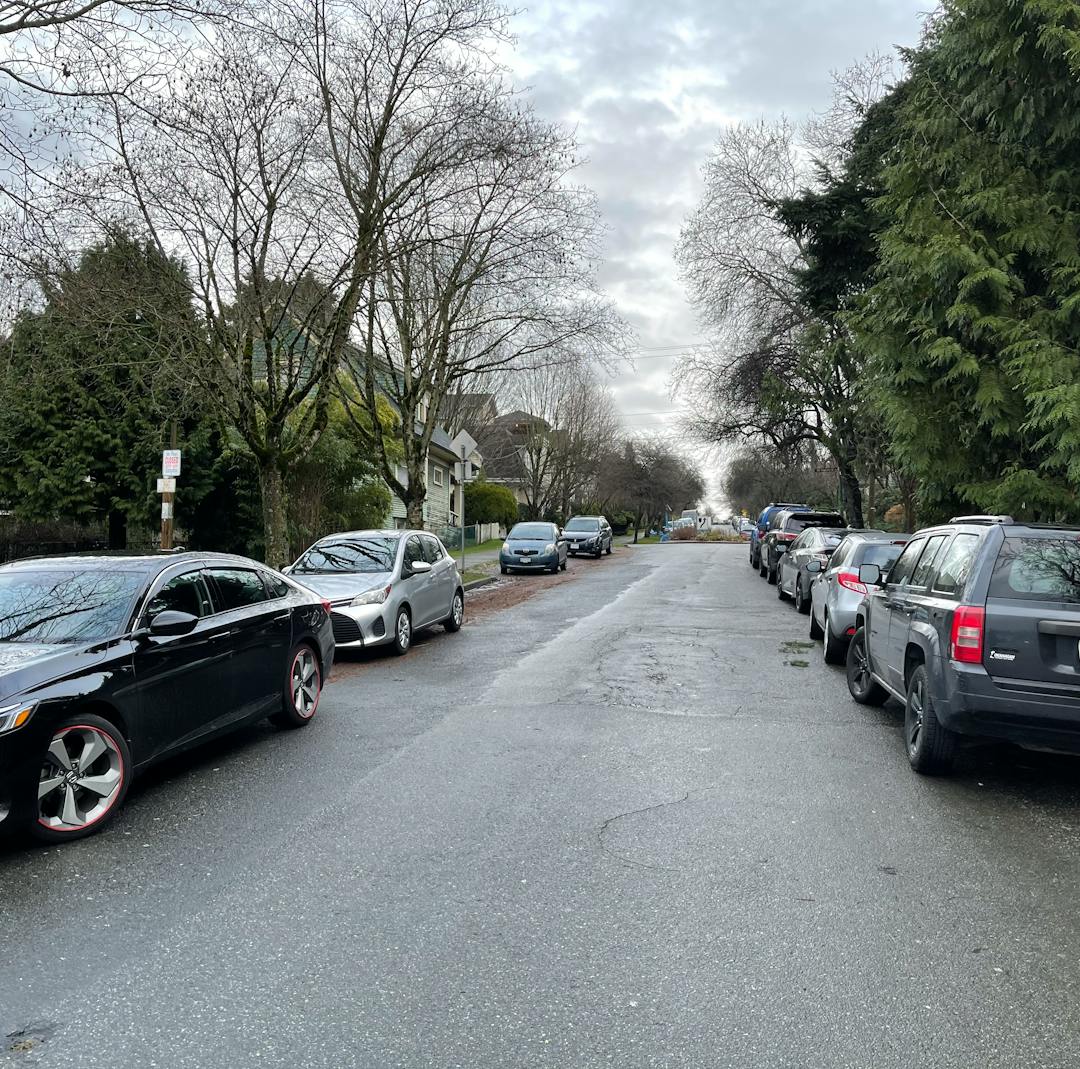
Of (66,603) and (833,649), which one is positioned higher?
(66,603)

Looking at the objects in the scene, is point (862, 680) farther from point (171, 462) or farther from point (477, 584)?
point (477, 584)

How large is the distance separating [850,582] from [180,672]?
7759mm

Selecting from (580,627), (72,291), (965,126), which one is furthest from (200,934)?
(965,126)

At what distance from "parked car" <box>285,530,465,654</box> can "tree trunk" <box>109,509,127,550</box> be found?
34.1 ft

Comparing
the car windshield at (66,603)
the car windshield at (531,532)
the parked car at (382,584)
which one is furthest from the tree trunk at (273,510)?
the car windshield at (531,532)

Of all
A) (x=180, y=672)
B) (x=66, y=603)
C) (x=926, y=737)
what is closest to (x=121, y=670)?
(x=180, y=672)

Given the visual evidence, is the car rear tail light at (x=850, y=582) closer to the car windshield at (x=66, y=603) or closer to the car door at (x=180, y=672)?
the car door at (x=180, y=672)

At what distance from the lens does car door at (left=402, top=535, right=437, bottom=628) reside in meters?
12.2

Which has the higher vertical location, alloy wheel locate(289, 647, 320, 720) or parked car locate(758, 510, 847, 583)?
parked car locate(758, 510, 847, 583)

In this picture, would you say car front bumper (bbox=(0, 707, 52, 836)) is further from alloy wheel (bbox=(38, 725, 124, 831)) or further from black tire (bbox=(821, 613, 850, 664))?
black tire (bbox=(821, 613, 850, 664))

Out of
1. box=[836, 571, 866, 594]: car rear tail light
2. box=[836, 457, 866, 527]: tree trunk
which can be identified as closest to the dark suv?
box=[836, 571, 866, 594]: car rear tail light

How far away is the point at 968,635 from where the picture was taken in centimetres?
574

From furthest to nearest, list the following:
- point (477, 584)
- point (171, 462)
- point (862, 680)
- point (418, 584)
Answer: point (477, 584), point (171, 462), point (418, 584), point (862, 680)

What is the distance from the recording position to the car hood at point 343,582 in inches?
446
